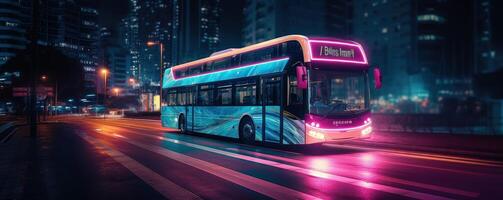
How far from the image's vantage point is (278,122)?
13352 mm

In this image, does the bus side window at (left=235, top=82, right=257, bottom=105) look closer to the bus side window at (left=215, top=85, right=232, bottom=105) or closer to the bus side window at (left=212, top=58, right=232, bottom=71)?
the bus side window at (left=215, top=85, right=232, bottom=105)

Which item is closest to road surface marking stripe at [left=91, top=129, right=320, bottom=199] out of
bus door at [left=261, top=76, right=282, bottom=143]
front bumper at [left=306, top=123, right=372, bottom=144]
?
bus door at [left=261, top=76, right=282, bottom=143]

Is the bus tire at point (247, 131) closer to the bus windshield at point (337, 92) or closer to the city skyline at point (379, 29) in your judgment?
the bus windshield at point (337, 92)

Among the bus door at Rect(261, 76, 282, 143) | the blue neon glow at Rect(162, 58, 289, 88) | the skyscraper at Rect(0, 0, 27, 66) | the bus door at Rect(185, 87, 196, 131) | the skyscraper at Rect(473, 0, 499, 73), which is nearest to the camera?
the bus door at Rect(261, 76, 282, 143)

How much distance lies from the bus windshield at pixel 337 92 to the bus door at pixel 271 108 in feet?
4.68

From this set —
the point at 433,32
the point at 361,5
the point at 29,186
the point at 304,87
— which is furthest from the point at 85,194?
the point at 361,5

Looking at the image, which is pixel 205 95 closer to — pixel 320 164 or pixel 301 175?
pixel 320 164

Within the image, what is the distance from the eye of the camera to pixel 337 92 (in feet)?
42.2

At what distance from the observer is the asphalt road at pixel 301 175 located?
22.8 feet

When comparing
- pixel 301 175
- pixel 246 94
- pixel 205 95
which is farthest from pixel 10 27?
pixel 301 175

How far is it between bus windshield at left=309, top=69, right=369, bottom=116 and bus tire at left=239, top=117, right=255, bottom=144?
3.38 meters

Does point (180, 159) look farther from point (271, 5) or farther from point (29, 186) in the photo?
point (271, 5)

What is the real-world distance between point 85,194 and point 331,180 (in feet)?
14.9

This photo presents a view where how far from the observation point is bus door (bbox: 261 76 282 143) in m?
13.4
